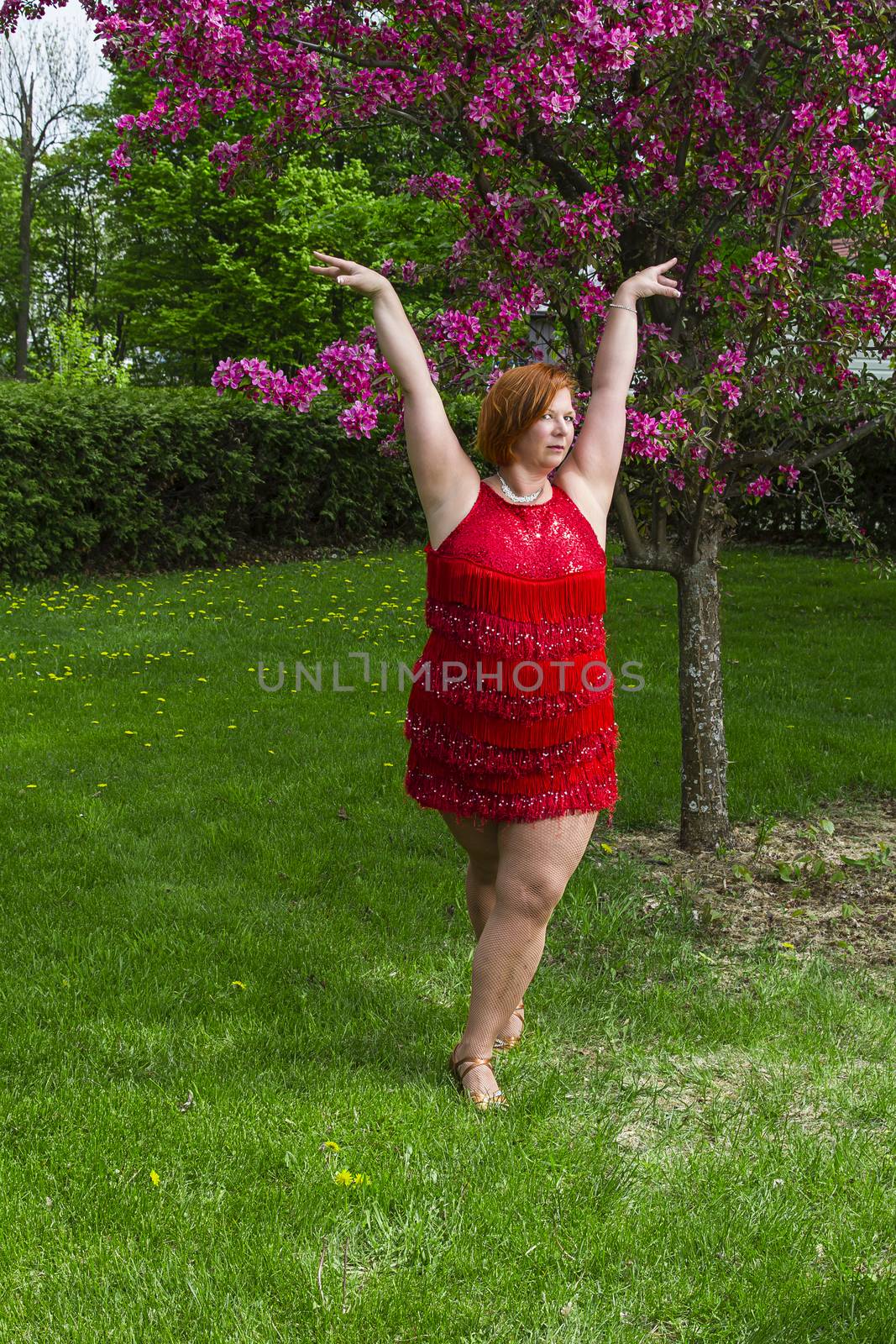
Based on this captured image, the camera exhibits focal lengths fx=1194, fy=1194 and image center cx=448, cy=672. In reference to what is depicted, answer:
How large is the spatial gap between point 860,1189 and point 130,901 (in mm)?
2738

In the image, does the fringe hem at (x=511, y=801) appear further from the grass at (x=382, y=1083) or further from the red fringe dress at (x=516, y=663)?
the grass at (x=382, y=1083)

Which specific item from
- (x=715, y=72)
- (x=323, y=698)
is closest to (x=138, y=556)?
(x=323, y=698)

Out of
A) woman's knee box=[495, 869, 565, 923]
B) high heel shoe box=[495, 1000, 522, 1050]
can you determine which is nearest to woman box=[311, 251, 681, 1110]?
A: woman's knee box=[495, 869, 565, 923]

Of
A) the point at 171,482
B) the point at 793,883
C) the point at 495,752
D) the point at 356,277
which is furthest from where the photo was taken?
the point at 171,482

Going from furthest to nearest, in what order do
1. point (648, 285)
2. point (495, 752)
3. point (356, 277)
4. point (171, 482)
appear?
point (171, 482)
point (648, 285)
point (495, 752)
point (356, 277)

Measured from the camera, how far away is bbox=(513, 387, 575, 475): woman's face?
2.97 metres

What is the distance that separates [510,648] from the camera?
2.97m

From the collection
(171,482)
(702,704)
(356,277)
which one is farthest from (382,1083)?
(171,482)

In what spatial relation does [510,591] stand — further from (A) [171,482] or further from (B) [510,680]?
(A) [171,482]

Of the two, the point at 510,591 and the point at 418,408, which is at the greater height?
the point at 418,408

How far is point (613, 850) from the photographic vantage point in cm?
508

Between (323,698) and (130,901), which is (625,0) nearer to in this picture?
(130,901)

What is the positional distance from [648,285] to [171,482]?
36.1 ft

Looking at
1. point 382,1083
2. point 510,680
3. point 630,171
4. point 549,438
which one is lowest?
point 382,1083
